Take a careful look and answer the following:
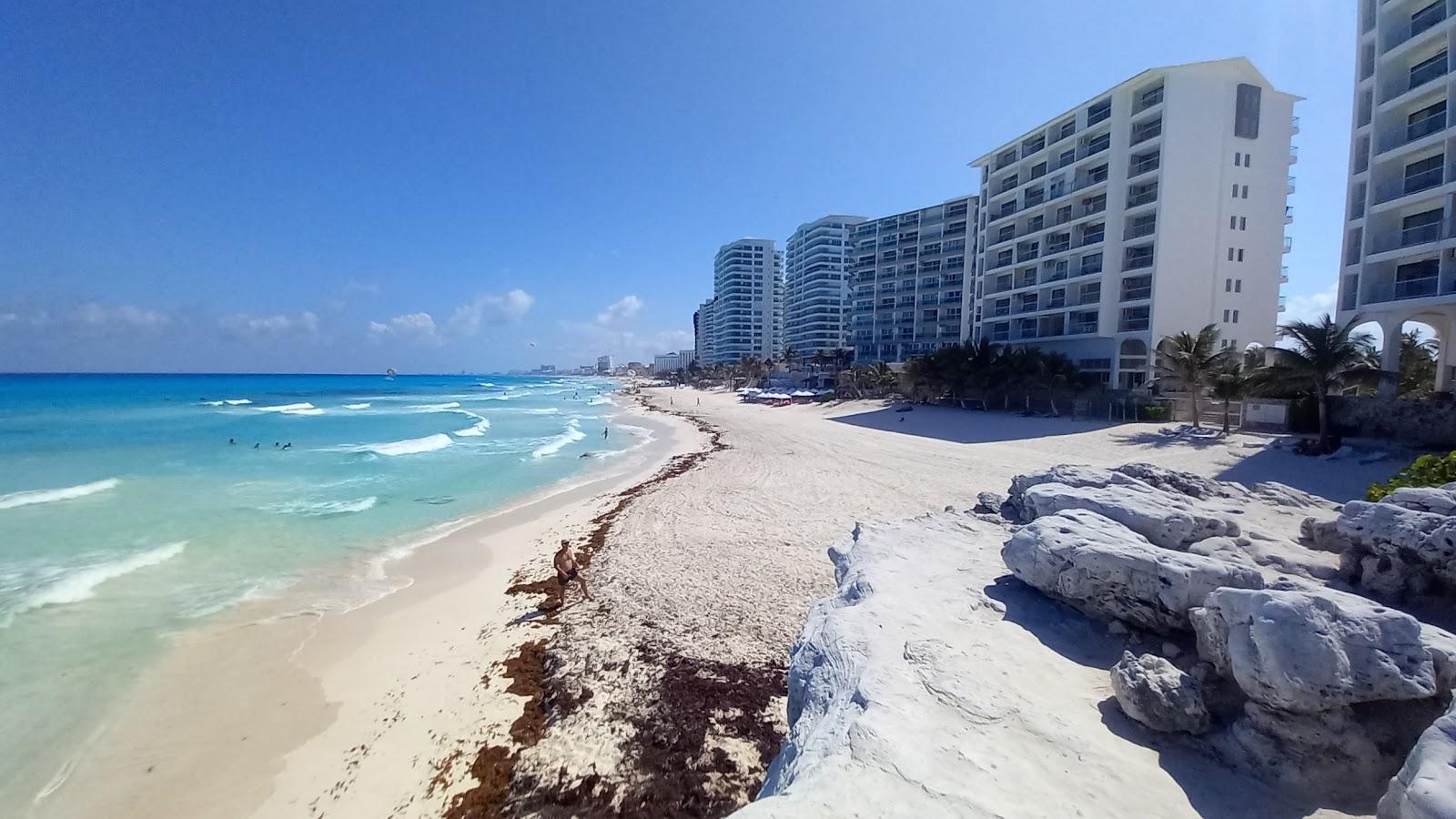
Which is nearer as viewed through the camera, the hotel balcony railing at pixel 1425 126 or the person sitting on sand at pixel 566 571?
the person sitting on sand at pixel 566 571

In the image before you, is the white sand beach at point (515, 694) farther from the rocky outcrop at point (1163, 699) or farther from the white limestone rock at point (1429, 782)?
the white limestone rock at point (1429, 782)

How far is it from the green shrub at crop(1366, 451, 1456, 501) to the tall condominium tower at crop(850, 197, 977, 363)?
62.1 metres

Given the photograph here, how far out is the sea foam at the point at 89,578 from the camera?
1089cm

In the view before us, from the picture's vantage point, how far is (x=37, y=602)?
1079 centimetres

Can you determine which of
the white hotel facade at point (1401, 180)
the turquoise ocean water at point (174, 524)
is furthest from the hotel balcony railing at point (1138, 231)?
the turquoise ocean water at point (174, 524)

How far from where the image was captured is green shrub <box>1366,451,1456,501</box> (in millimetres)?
8238

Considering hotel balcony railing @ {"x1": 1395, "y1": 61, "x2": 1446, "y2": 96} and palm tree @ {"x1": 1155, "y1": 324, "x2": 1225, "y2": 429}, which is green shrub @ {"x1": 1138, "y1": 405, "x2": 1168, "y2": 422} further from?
hotel balcony railing @ {"x1": 1395, "y1": 61, "x2": 1446, "y2": 96}

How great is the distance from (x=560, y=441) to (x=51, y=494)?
20833 mm

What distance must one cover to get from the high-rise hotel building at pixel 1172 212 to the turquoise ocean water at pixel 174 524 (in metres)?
32.5

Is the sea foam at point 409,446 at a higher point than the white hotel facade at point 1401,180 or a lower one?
lower

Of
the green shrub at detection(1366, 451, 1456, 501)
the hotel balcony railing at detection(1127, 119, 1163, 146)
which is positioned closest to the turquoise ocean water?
the green shrub at detection(1366, 451, 1456, 501)

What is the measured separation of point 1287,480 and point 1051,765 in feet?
68.7

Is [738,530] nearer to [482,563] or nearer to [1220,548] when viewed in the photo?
[482,563]

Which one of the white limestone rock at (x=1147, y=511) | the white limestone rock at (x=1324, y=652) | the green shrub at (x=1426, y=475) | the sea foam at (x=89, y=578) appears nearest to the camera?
the white limestone rock at (x=1324, y=652)
